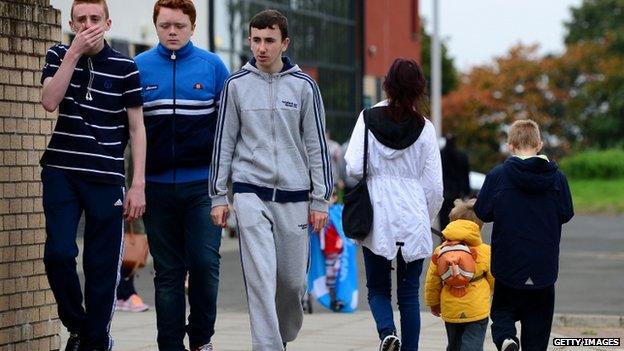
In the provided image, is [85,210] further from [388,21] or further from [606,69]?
[606,69]

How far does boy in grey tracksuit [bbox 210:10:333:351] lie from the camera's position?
25.1 feet

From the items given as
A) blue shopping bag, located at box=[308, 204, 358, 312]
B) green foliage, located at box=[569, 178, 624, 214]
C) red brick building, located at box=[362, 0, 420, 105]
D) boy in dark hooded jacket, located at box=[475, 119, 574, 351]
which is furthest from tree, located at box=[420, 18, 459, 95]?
boy in dark hooded jacket, located at box=[475, 119, 574, 351]

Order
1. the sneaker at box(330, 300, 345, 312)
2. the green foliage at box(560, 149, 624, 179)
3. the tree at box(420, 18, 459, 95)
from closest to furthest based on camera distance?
the sneaker at box(330, 300, 345, 312), the green foliage at box(560, 149, 624, 179), the tree at box(420, 18, 459, 95)

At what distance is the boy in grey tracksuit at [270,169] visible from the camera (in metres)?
7.66

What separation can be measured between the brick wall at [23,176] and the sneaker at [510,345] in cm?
245

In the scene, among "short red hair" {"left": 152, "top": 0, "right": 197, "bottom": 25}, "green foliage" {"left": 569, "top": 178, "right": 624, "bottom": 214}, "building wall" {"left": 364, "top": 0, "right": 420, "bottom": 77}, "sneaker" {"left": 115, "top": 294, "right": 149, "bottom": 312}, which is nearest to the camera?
"short red hair" {"left": 152, "top": 0, "right": 197, "bottom": 25}

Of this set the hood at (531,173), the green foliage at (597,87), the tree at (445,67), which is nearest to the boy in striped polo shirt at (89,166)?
the hood at (531,173)

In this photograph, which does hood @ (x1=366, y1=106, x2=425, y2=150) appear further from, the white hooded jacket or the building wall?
the building wall

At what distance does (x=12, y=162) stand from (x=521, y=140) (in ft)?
9.04

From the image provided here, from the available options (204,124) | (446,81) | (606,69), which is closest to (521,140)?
(204,124)

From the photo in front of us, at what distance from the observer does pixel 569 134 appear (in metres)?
75.6

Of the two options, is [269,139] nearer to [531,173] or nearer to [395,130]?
[395,130]

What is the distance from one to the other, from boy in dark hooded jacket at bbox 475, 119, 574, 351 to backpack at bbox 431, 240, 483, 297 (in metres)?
0.20

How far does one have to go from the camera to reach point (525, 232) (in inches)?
332
